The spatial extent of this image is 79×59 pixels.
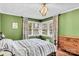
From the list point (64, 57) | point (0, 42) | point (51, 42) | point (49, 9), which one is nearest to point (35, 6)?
point (49, 9)

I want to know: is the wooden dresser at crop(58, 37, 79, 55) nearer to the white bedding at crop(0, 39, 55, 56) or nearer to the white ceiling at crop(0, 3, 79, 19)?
the white bedding at crop(0, 39, 55, 56)

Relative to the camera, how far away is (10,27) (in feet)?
5.78

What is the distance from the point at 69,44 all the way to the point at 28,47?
1.96ft

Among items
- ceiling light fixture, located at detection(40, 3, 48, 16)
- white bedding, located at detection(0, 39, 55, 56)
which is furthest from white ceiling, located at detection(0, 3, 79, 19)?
white bedding, located at detection(0, 39, 55, 56)

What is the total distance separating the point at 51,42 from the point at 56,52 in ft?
0.54

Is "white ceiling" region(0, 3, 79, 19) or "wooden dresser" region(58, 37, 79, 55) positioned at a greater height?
"white ceiling" region(0, 3, 79, 19)

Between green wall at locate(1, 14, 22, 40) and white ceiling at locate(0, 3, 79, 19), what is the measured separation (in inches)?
2.8

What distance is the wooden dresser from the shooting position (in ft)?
5.60

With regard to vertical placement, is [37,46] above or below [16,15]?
below

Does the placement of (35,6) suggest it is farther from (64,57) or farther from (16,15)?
(64,57)

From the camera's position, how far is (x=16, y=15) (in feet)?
5.77

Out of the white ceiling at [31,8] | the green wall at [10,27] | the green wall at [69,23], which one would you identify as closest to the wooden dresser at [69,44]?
the green wall at [69,23]

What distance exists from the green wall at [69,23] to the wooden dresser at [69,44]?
75mm

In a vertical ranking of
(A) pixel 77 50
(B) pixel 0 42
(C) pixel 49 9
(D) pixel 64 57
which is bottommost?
(D) pixel 64 57
